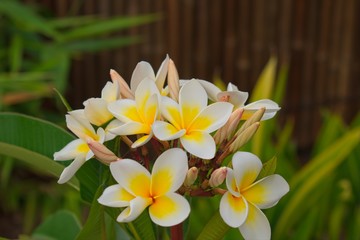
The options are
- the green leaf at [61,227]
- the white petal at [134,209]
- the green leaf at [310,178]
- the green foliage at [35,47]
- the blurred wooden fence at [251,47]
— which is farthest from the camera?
the blurred wooden fence at [251,47]

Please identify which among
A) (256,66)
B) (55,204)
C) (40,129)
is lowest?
(55,204)

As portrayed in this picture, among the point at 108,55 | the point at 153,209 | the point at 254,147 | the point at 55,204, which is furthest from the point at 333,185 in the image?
the point at 108,55

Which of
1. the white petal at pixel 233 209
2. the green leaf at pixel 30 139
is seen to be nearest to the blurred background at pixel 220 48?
the green leaf at pixel 30 139

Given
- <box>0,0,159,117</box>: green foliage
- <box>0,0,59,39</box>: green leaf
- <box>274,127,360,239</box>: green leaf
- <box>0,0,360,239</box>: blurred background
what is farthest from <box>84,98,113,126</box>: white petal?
<box>0,0,360,239</box>: blurred background

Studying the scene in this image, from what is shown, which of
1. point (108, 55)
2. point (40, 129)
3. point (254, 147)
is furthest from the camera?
point (108, 55)

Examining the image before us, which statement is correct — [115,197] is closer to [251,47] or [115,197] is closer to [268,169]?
[268,169]

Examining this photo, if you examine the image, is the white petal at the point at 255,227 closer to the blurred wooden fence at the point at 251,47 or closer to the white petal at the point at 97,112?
the white petal at the point at 97,112

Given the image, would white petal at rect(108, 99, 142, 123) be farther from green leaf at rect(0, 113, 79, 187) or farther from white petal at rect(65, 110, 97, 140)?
green leaf at rect(0, 113, 79, 187)

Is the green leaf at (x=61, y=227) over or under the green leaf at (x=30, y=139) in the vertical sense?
under

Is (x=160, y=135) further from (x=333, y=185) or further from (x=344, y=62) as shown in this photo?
(x=344, y=62)

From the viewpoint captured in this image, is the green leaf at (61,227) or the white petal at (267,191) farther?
the green leaf at (61,227)
